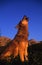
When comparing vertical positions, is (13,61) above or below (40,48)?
below

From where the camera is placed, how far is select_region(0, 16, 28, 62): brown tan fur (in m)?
18.2

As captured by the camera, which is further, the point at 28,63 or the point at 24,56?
the point at 24,56

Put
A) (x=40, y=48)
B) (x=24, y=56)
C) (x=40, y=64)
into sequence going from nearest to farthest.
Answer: (x=40, y=64)
(x=24, y=56)
(x=40, y=48)

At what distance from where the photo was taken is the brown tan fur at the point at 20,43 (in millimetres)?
18172

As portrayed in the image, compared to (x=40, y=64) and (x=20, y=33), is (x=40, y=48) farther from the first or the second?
(x=40, y=64)

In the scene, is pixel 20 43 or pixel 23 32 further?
pixel 23 32

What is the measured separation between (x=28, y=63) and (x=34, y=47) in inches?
196

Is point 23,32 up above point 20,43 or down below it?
above

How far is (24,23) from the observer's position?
20016 mm

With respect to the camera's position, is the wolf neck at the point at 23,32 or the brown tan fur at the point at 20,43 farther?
the wolf neck at the point at 23,32

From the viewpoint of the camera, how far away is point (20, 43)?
62.1 feet

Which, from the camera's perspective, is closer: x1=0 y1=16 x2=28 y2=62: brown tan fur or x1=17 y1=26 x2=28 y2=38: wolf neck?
x1=0 y1=16 x2=28 y2=62: brown tan fur

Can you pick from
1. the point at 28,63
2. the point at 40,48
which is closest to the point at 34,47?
the point at 40,48

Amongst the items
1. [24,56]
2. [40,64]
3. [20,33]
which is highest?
[20,33]
